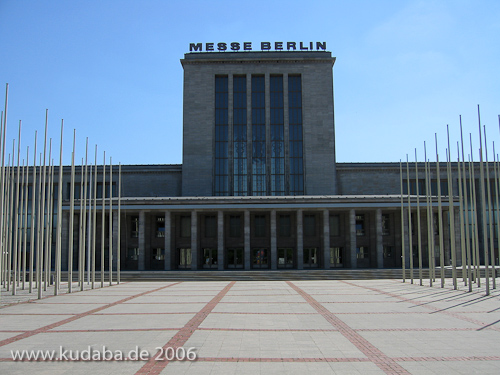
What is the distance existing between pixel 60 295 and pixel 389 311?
19.1m

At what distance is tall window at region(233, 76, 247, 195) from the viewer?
Result: 63188 mm

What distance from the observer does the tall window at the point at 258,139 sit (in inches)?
2484

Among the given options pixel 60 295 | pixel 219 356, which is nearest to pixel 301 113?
pixel 60 295

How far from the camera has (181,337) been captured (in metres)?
14.2

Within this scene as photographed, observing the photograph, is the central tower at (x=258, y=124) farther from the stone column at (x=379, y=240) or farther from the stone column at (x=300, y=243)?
the stone column at (x=300, y=243)

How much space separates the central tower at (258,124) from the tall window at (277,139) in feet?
0.44

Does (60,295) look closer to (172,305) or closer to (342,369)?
(172,305)

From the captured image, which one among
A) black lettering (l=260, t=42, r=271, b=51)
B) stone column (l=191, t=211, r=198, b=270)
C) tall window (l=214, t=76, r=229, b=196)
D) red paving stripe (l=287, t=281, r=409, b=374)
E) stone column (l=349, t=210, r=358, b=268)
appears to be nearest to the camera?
red paving stripe (l=287, t=281, r=409, b=374)

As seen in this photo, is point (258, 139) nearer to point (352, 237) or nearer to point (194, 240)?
point (194, 240)

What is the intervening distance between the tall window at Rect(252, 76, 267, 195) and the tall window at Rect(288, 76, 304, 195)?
368 cm

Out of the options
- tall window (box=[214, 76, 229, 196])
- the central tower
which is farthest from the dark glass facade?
the central tower

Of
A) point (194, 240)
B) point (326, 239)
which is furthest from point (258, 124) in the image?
point (194, 240)

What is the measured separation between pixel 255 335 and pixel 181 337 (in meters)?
2.26

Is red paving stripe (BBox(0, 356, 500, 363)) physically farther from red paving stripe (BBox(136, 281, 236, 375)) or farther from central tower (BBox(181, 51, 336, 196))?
central tower (BBox(181, 51, 336, 196))
